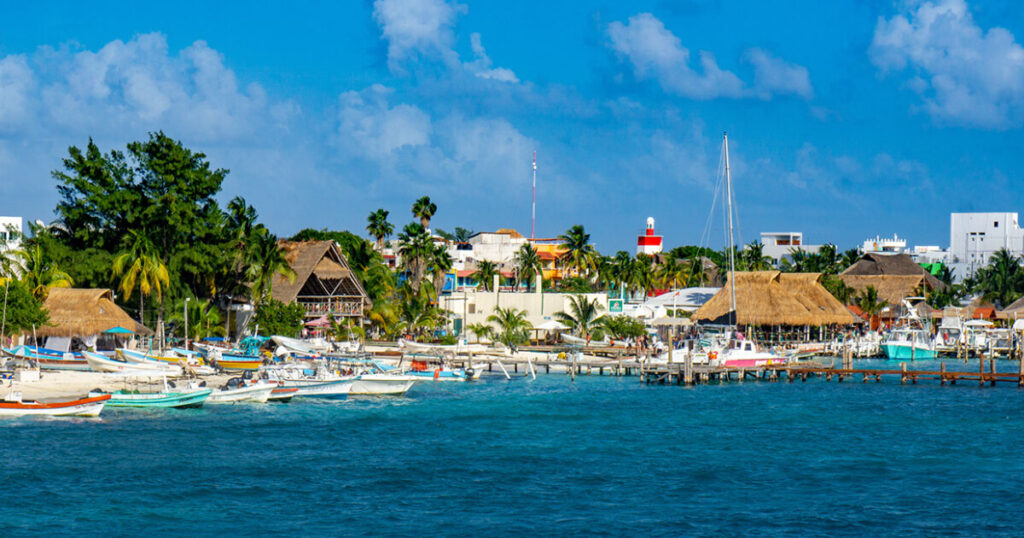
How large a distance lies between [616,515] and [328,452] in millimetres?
12332

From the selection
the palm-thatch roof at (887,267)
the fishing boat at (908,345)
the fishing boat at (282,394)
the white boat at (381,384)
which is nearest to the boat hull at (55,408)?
the fishing boat at (282,394)

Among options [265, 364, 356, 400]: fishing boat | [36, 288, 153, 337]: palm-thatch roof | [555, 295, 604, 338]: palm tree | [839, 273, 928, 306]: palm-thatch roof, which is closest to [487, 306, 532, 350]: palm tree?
[555, 295, 604, 338]: palm tree

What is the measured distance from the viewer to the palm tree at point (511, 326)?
7806 centimetres

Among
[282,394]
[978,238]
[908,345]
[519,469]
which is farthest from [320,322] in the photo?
[978,238]

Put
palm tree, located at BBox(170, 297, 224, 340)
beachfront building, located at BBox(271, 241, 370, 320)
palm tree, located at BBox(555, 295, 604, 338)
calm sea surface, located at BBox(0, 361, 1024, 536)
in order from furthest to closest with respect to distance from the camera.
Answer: palm tree, located at BBox(555, 295, 604, 338) → beachfront building, located at BBox(271, 241, 370, 320) → palm tree, located at BBox(170, 297, 224, 340) → calm sea surface, located at BBox(0, 361, 1024, 536)

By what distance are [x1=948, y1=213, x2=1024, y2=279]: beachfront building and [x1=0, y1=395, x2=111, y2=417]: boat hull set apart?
389ft

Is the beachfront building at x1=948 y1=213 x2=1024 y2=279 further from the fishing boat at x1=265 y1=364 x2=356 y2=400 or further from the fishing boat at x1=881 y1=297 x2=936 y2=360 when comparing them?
the fishing boat at x1=265 y1=364 x2=356 y2=400

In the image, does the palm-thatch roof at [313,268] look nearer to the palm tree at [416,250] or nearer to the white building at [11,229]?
the palm tree at [416,250]

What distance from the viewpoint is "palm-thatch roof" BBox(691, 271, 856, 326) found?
81.6 m

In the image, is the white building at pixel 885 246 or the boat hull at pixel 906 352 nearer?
the boat hull at pixel 906 352

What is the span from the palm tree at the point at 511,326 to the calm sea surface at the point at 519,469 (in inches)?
957

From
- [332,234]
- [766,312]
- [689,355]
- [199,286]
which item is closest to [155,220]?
[199,286]

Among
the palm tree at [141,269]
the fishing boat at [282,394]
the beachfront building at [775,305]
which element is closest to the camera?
the fishing boat at [282,394]

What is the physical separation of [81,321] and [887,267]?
88066mm
